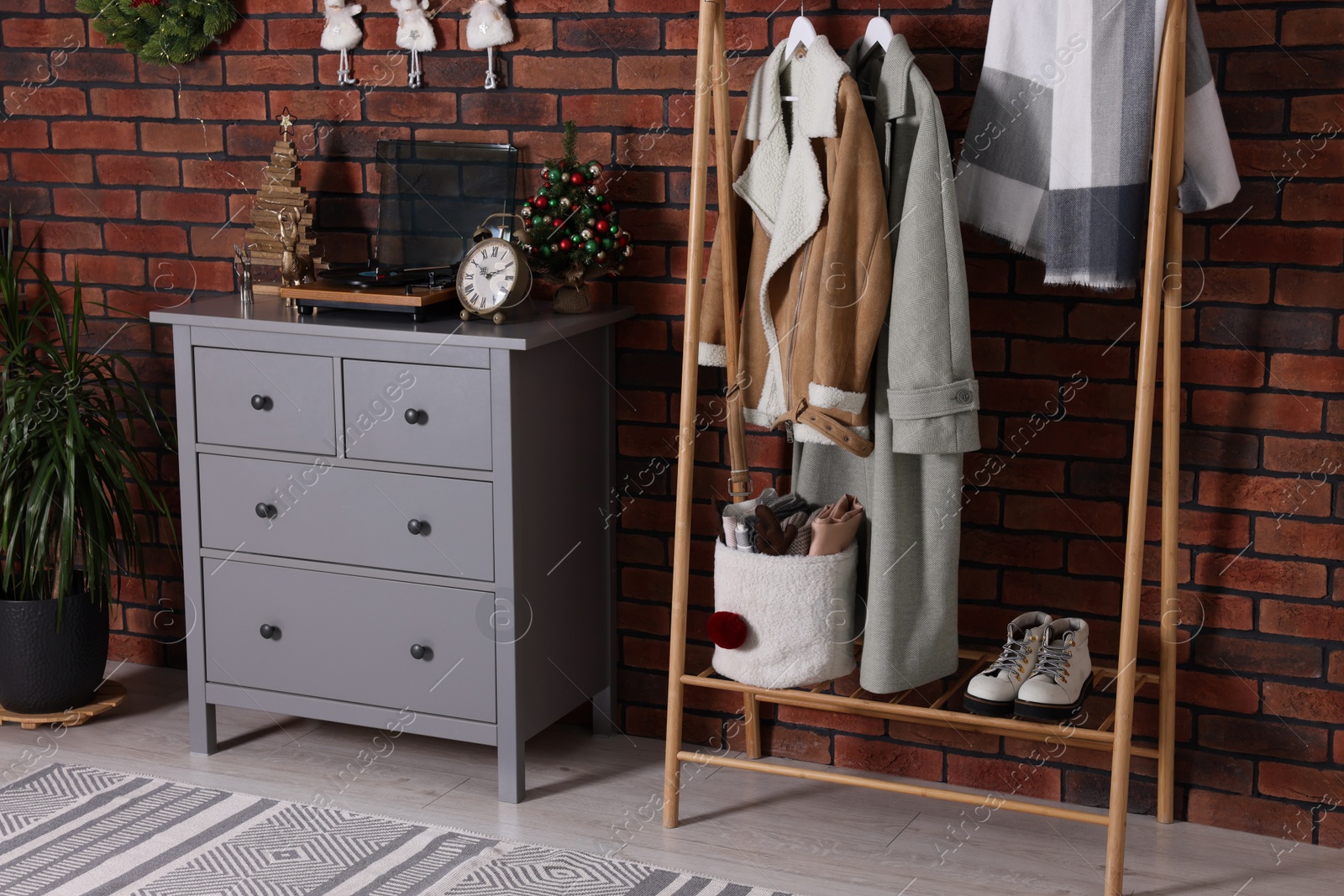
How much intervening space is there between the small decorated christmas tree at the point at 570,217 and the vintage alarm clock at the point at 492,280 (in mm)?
76

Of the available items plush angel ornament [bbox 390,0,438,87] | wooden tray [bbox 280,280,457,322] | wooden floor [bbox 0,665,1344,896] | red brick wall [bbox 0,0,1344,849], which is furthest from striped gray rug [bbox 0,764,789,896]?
plush angel ornament [bbox 390,0,438,87]

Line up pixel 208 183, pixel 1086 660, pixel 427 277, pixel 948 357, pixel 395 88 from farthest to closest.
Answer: pixel 208 183, pixel 395 88, pixel 427 277, pixel 1086 660, pixel 948 357

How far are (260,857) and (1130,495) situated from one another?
5.17 feet

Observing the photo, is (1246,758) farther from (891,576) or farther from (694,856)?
(694,856)

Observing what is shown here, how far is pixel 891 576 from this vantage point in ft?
7.31

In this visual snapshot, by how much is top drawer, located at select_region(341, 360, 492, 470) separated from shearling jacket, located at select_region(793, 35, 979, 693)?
2.26 feet

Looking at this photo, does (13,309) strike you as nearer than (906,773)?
No

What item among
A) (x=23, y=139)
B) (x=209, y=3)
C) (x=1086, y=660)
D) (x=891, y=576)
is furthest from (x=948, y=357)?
A: (x=23, y=139)

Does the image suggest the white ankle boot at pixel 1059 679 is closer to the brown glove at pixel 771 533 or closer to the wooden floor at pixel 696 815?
the wooden floor at pixel 696 815

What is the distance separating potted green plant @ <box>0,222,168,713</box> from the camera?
2734 millimetres

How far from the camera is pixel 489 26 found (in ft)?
8.75

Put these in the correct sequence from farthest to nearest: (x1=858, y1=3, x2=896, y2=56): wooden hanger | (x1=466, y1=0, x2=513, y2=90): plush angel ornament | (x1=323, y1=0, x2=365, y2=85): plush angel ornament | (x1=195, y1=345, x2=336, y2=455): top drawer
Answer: (x1=323, y1=0, x2=365, y2=85): plush angel ornament, (x1=466, y1=0, x2=513, y2=90): plush angel ornament, (x1=195, y1=345, x2=336, y2=455): top drawer, (x1=858, y1=3, x2=896, y2=56): wooden hanger

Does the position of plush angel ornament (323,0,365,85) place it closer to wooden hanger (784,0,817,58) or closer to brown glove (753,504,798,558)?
wooden hanger (784,0,817,58)

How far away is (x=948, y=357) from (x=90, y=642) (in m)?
1.91
